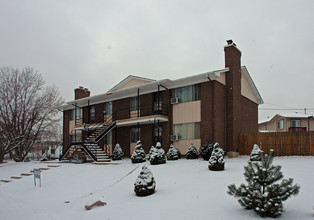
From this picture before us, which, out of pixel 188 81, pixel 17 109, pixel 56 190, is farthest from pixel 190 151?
pixel 17 109

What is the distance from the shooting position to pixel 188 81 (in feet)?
67.2

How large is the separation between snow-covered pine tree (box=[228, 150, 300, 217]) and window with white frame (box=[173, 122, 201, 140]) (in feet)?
39.3

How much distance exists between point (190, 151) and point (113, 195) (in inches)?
317

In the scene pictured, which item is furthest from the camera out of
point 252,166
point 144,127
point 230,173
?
point 144,127

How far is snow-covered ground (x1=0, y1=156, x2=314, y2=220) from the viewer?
8.51m

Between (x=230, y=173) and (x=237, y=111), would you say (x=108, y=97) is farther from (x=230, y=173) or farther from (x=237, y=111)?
(x=230, y=173)

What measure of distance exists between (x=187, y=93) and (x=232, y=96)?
10.3 feet

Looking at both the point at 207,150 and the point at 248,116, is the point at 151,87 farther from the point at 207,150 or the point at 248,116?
the point at 248,116

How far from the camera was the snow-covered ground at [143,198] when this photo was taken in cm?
851

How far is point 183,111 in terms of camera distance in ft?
68.9

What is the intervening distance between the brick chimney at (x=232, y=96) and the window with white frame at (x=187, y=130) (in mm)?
2151

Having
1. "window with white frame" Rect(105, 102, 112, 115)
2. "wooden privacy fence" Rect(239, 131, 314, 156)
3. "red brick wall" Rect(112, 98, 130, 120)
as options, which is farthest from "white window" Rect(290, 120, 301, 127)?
"window with white frame" Rect(105, 102, 112, 115)

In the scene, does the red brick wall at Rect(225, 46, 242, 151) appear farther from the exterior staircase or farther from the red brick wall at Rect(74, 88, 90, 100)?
the red brick wall at Rect(74, 88, 90, 100)

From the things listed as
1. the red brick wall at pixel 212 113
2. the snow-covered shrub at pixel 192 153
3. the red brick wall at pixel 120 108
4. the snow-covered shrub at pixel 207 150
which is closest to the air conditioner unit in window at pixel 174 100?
the red brick wall at pixel 212 113
